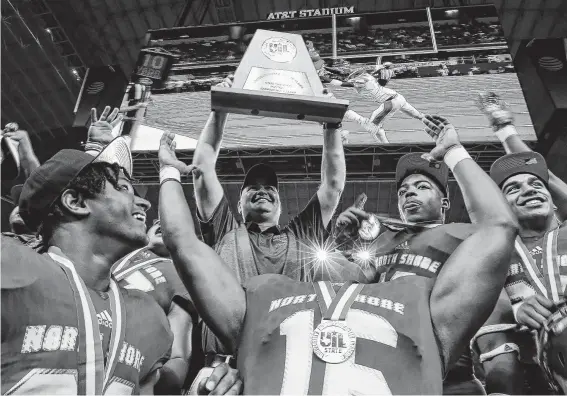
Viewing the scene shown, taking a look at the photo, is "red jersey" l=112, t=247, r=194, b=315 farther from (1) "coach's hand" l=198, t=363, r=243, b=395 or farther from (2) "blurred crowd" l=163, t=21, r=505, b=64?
(2) "blurred crowd" l=163, t=21, r=505, b=64

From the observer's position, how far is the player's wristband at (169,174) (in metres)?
1.83

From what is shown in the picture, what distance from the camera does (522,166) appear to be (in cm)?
301

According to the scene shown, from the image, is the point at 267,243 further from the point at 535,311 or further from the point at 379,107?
the point at 379,107

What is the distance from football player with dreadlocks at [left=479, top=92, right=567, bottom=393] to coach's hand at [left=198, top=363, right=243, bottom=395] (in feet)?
4.18

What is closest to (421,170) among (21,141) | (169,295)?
(169,295)

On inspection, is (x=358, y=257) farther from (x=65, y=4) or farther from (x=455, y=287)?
(x=65, y=4)

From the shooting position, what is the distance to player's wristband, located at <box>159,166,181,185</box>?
5.99ft

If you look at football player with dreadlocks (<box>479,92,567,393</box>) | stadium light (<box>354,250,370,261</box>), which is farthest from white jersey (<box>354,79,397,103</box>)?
stadium light (<box>354,250,370,261</box>)

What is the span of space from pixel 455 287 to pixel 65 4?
928 centimetres

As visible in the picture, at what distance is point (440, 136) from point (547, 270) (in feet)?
3.00

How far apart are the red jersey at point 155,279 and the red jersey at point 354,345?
3.73 feet

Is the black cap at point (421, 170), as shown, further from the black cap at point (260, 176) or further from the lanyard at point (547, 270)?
the black cap at point (260, 176)

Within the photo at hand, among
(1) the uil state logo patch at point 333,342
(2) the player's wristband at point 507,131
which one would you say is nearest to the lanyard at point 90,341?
(1) the uil state logo patch at point 333,342

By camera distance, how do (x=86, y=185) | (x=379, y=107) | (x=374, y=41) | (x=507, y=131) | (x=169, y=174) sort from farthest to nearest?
(x=374, y=41)
(x=379, y=107)
(x=507, y=131)
(x=86, y=185)
(x=169, y=174)
